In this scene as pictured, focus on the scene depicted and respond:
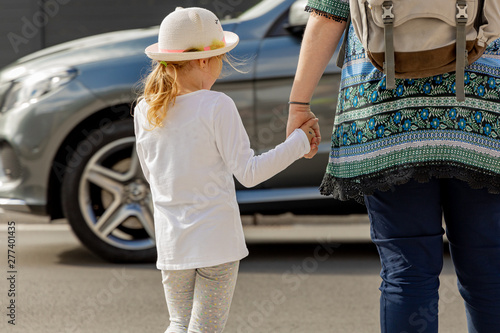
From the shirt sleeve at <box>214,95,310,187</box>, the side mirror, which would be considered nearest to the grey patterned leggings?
the shirt sleeve at <box>214,95,310,187</box>

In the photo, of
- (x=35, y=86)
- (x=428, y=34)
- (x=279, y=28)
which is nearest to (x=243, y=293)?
(x=279, y=28)

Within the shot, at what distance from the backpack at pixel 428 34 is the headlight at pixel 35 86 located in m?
3.37

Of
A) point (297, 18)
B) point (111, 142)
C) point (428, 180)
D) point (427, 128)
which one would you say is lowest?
point (111, 142)

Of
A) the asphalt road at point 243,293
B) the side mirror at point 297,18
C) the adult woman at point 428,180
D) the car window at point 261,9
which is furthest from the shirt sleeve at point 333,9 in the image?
the car window at point 261,9

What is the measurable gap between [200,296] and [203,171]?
362 mm

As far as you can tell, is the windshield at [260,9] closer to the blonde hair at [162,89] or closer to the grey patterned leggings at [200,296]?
the blonde hair at [162,89]

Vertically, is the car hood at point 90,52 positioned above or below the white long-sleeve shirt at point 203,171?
below

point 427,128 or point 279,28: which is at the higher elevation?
point 427,128

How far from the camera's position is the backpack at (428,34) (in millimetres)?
2020

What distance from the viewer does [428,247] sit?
2152 millimetres

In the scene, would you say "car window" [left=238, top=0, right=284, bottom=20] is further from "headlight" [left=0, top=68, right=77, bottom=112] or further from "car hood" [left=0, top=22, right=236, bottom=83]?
"headlight" [left=0, top=68, right=77, bottom=112]

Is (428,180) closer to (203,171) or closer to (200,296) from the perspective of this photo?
(203,171)

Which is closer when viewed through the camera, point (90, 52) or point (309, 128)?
point (309, 128)

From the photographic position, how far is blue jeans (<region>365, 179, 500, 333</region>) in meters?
2.14
